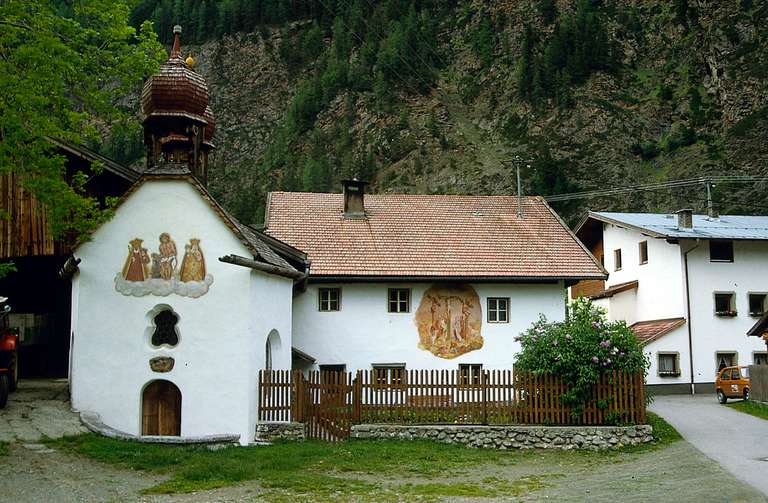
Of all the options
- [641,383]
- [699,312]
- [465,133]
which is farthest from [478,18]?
[641,383]

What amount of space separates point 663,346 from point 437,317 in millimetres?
11368

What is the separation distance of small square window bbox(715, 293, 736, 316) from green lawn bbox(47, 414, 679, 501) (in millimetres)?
16027

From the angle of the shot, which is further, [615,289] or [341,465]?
[615,289]

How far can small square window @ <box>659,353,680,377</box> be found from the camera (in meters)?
31.3

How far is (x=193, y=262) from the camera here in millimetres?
18047

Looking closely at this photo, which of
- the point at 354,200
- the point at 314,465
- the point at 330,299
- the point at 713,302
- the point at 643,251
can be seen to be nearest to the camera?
the point at 314,465

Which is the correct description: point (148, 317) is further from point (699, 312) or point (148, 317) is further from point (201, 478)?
point (699, 312)

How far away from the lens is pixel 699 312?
105 feet

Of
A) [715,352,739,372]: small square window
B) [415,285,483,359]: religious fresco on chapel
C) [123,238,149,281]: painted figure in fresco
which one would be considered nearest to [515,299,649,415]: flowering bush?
[415,285,483,359]: religious fresco on chapel

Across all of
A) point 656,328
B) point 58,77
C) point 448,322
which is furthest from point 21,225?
point 656,328

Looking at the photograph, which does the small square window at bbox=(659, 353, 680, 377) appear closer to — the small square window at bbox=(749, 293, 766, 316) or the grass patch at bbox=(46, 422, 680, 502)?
the small square window at bbox=(749, 293, 766, 316)

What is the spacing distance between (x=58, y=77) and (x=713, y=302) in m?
26.9

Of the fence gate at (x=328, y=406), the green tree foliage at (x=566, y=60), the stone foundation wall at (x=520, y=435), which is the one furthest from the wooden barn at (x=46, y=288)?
the green tree foliage at (x=566, y=60)

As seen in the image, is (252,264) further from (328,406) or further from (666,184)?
(666,184)
